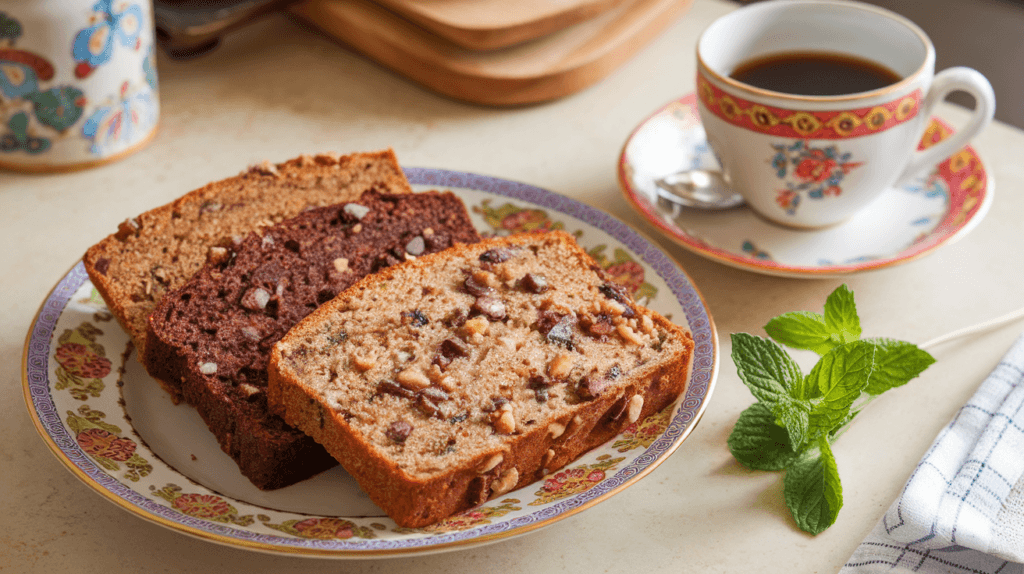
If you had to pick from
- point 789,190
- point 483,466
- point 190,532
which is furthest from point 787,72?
point 190,532

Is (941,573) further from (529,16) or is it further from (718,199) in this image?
(529,16)

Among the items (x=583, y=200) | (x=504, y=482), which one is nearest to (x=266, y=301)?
(x=504, y=482)

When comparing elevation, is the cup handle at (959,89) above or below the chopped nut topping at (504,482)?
above

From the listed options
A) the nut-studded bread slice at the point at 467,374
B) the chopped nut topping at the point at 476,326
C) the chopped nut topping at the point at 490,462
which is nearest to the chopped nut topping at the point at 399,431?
the nut-studded bread slice at the point at 467,374

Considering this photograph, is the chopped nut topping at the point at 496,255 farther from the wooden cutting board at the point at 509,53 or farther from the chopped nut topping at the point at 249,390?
the wooden cutting board at the point at 509,53

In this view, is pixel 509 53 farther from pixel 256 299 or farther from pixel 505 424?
pixel 505 424

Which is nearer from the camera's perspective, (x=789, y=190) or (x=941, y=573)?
(x=941, y=573)

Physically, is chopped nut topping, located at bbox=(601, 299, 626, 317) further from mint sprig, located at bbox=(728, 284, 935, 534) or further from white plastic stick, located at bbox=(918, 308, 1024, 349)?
white plastic stick, located at bbox=(918, 308, 1024, 349)
